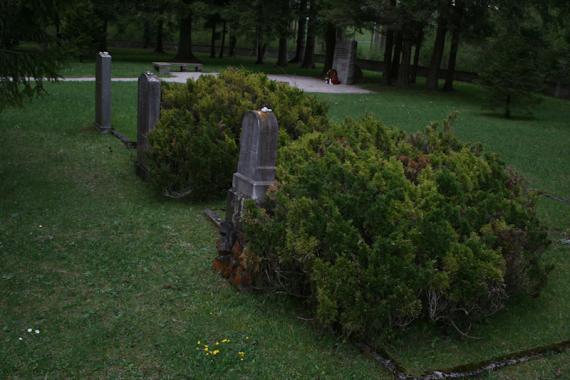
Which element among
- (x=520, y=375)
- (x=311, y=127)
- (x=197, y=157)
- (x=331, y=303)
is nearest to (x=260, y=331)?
(x=331, y=303)

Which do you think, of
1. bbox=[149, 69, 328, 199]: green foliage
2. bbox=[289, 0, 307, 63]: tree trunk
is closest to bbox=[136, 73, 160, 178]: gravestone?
bbox=[149, 69, 328, 199]: green foliage

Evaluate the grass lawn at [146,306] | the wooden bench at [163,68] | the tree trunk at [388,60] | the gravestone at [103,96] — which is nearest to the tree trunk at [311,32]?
the tree trunk at [388,60]

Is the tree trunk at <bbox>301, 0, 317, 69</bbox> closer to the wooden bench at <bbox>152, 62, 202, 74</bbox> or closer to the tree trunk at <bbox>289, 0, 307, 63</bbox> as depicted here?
the tree trunk at <bbox>289, 0, 307, 63</bbox>

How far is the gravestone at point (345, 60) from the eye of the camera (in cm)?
2866

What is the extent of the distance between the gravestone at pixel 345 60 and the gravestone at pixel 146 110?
65.1 feet

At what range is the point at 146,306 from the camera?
5.43 m

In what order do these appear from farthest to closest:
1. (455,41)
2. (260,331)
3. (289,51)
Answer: (289,51)
(455,41)
(260,331)

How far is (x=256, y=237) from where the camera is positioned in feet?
18.3

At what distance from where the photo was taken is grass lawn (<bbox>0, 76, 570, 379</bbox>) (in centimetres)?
459

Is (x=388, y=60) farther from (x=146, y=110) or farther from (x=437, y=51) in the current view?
(x=146, y=110)

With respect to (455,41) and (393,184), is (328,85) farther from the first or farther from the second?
(393,184)

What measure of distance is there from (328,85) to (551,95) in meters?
11.2

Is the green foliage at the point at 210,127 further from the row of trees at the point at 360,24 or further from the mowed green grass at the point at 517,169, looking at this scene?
the mowed green grass at the point at 517,169

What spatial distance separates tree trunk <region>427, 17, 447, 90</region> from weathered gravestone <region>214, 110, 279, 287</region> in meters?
20.0
